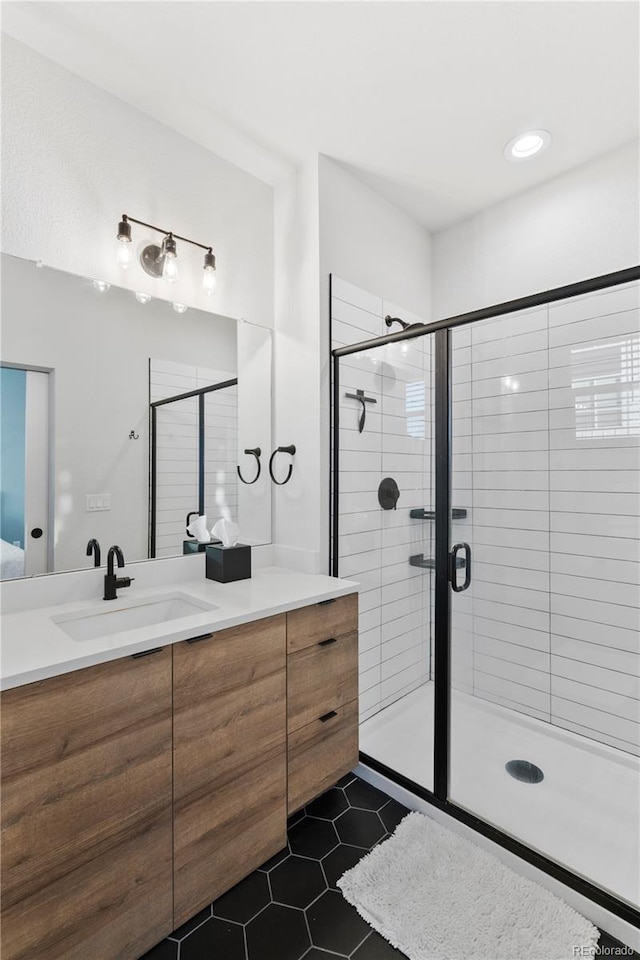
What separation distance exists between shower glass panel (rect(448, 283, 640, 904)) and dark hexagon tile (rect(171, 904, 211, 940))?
3.38 feet

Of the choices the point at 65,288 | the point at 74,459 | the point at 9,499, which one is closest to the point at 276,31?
the point at 65,288

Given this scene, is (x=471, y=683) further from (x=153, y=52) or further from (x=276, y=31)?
(x=153, y=52)

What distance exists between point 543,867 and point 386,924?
0.54m

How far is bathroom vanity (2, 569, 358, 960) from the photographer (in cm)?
104

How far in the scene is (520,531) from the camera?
223 cm

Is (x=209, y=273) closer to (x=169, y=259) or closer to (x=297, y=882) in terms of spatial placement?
(x=169, y=259)

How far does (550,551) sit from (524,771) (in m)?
0.97

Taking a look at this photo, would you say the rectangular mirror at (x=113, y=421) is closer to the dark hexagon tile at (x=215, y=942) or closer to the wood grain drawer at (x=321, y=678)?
the wood grain drawer at (x=321, y=678)

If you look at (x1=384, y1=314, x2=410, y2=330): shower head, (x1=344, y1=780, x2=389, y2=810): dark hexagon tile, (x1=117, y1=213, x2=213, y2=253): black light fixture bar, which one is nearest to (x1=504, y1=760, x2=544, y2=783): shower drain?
(x1=344, y1=780, x2=389, y2=810): dark hexagon tile

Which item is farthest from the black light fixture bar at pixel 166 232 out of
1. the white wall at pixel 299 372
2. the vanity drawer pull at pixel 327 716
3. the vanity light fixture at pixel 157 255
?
the vanity drawer pull at pixel 327 716

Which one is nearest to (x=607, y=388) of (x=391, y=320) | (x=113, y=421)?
(x=391, y=320)

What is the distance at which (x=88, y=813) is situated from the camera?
3.63 ft

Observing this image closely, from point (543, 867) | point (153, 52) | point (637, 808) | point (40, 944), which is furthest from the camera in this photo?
point (637, 808)

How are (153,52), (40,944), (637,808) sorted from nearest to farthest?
(40,944), (153,52), (637,808)
